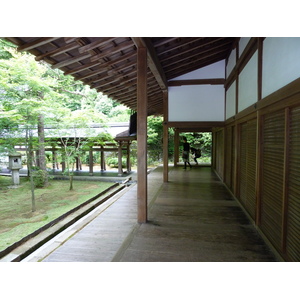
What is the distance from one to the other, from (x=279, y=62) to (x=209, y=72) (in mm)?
4393

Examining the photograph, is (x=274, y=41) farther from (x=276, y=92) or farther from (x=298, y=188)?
(x=298, y=188)

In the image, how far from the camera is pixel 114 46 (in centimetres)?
320

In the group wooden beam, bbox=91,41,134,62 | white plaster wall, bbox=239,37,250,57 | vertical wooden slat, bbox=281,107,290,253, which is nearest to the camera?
vertical wooden slat, bbox=281,107,290,253

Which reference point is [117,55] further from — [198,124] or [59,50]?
[198,124]

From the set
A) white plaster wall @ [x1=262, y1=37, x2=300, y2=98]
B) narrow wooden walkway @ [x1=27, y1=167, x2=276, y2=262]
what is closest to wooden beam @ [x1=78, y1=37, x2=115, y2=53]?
white plaster wall @ [x1=262, y1=37, x2=300, y2=98]

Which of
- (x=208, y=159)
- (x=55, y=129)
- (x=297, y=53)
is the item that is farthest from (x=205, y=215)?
(x=208, y=159)

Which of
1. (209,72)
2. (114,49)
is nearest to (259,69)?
(114,49)

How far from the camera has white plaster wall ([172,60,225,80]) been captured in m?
6.31

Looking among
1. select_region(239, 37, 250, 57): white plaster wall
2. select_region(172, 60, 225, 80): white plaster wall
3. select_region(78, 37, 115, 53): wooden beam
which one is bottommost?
select_region(78, 37, 115, 53): wooden beam

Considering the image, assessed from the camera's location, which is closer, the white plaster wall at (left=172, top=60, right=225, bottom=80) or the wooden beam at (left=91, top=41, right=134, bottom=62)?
the wooden beam at (left=91, top=41, right=134, bottom=62)

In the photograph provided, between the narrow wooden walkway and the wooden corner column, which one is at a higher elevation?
the wooden corner column

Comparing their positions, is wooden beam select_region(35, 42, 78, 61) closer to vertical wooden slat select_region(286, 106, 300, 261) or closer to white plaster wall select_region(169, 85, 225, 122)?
vertical wooden slat select_region(286, 106, 300, 261)

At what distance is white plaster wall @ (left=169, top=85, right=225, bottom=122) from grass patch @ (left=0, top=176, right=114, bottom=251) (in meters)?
4.11

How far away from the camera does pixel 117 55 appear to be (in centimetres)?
359
